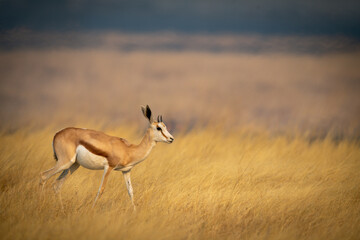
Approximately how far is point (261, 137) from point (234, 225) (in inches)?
273

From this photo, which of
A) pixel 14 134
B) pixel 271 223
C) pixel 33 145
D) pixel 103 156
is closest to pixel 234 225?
pixel 271 223

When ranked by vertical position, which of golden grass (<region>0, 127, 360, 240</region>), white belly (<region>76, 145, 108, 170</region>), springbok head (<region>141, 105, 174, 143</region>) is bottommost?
golden grass (<region>0, 127, 360, 240</region>)

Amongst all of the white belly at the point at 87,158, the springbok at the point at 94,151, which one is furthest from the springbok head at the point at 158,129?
the white belly at the point at 87,158

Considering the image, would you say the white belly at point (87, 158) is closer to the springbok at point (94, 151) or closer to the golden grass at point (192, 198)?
the springbok at point (94, 151)

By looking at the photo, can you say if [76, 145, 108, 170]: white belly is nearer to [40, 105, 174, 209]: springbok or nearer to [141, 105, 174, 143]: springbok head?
[40, 105, 174, 209]: springbok

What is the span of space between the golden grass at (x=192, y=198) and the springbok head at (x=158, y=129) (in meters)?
0.95

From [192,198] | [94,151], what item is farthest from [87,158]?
[192,198]

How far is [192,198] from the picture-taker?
7.66 metres

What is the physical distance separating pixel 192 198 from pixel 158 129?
1267 millimetres

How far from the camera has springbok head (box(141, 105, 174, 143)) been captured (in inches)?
286

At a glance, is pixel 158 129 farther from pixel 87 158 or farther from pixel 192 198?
pixel 192 198

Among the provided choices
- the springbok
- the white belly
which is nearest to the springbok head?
the springbok

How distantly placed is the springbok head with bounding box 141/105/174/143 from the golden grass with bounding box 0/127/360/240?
949 mm

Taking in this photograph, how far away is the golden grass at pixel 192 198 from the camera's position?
6363 millimetres
